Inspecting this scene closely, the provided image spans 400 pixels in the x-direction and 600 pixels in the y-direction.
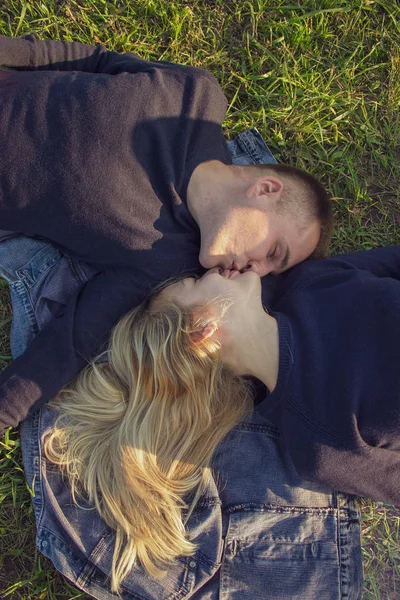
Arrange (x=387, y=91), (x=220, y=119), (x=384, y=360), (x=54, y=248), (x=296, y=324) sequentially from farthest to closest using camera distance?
(x=387, y=91) < (x=54, y=248) < (x=220, y=119) < (x=296, y=324) < (x=384, y=360)

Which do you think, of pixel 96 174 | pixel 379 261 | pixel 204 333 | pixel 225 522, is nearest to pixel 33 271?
pixel 96 174

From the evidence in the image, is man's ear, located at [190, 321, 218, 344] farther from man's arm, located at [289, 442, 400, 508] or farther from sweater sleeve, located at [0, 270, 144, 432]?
man's arm, located at [289, 442, 400, 508]

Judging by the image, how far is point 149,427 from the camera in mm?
2537

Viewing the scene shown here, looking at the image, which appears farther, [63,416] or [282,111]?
[282,111]

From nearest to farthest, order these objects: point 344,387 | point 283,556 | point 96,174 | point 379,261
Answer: point 344,387 → point 96,174 → point 283,556 → point 379,261

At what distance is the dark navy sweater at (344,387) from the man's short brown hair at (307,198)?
35 centimetres

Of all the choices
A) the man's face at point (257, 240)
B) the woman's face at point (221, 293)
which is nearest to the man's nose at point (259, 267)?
the man's face at point (257, 240)

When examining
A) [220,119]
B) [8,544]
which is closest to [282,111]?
[220,119]

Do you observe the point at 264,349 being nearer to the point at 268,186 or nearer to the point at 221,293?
the point at 221,293

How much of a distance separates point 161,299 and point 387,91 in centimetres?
198

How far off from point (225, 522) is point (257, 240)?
5.06ft

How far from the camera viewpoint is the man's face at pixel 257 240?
2574mm

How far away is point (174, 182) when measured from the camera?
2.56 m

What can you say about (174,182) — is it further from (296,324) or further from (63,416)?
(63,416)
